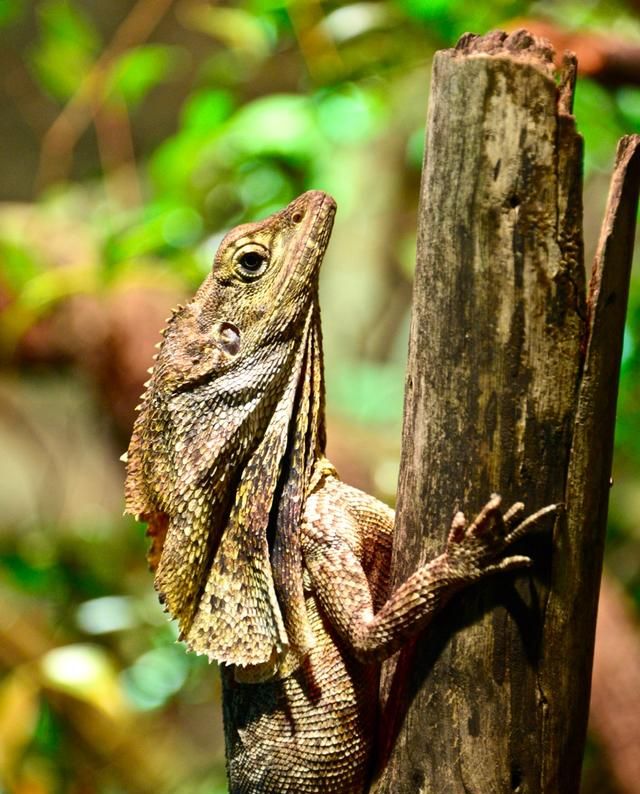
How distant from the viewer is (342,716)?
6.14 feet

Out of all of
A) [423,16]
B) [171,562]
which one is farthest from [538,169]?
[423,16]

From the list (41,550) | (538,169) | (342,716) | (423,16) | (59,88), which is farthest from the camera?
(41,550)

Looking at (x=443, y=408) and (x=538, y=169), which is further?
(x=443, y=408)

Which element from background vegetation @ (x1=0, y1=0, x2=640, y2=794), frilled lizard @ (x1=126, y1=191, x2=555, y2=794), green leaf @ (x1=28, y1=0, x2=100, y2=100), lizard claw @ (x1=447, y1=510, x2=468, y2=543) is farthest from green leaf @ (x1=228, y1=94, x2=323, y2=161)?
lizard claw @ (x1=447, y1=510, x2=468, y2=543)

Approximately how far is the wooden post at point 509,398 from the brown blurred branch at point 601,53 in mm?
1689

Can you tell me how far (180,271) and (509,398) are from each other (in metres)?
2.94

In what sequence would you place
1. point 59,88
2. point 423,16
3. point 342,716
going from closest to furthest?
point 342,716
point 423,16
point 59,88

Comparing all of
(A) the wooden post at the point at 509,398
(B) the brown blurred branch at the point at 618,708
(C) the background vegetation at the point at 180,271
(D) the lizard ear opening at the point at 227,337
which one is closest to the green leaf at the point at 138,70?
(C) the background vegetation at the point at 180,271

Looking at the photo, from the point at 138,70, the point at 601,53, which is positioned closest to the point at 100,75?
the point at 138,70

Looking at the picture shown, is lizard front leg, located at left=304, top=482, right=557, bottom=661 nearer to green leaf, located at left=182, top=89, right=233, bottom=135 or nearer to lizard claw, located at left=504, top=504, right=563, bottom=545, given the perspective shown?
lizard claw, located at left=504, top=504, right=563, bottom=545

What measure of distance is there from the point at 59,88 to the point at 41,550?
100 inches

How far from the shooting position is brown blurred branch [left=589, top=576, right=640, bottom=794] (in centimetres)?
340

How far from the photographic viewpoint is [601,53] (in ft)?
10.3

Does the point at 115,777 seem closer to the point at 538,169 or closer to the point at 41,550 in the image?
the point at 41,550
